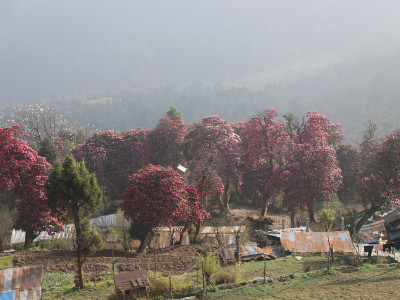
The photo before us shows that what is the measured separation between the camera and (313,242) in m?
23.2

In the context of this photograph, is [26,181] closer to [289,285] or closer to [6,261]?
[6,261]

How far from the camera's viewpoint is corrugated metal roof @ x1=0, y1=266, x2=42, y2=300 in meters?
13.9

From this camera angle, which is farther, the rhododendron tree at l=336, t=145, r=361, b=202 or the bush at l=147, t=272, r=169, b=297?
the rhododendron tree at l=336, t=145, r=361, b=202

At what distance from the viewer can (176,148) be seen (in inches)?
1518

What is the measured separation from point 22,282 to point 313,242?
55.7 feet

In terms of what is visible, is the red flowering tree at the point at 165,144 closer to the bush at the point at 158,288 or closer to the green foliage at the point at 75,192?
the green foliage at the point at 75,192

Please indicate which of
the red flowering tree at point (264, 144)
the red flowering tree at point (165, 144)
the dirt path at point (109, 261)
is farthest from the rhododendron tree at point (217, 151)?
the dirt path at point (109, 261)

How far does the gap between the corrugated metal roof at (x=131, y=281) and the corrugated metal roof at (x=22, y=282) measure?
10.9 ft

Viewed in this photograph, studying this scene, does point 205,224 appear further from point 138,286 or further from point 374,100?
point 374,100

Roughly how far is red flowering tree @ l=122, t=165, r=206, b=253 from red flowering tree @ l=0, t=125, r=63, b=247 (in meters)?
5.07

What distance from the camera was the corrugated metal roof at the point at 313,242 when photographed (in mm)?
22609

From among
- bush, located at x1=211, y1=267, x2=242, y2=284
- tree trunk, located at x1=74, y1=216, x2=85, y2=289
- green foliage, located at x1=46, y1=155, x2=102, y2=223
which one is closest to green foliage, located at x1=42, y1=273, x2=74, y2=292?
tree trunk, located at x1=74, y1=216, x2=85, y2=289

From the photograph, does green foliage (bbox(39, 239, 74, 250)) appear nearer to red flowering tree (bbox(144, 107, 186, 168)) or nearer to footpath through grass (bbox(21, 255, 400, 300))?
footpath through grass (bbox(21, 255, 400, 300))

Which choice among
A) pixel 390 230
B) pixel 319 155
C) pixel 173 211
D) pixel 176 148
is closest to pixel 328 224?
pixel 390 230
